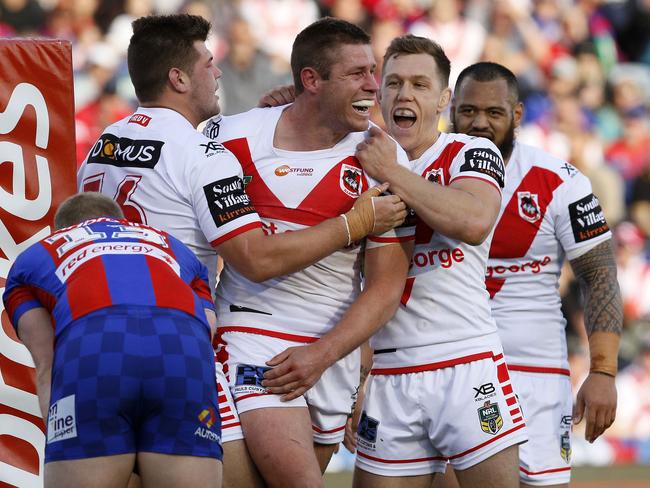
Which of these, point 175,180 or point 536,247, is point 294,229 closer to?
point 175,180

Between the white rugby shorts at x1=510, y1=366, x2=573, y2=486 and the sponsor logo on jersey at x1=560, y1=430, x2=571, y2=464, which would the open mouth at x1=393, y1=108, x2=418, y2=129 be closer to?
the white rugby shorts at x1=510, y1=366, x2=573, y2=486

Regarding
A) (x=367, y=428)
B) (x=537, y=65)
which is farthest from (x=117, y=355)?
(x=537, y=65)

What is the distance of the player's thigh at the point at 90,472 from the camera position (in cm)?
388

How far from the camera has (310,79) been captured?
201 inches

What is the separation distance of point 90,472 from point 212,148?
61.9 inches

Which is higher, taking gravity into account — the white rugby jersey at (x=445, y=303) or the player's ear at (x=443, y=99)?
the player's ear at (x=443, y=99)

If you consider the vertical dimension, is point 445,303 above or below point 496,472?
above

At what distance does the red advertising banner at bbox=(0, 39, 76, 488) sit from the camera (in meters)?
5.02

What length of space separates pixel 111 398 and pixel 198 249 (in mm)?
1181

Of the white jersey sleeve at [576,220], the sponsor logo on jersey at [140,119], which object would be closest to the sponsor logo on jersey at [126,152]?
the sponsor logo on jersey at [140,119]

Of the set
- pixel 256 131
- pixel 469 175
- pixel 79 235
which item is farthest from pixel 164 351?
pixel 469 175

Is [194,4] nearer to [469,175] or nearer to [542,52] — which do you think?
[542,52]

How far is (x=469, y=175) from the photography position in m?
5.16

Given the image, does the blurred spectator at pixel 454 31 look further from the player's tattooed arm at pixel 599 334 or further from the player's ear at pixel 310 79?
the player's ear at pixel 310 79
